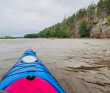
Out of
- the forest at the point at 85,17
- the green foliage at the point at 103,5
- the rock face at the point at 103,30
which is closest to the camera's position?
the rock face at the point at 103,30

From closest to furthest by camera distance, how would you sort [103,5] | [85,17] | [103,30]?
1. [103,30]
2. [103,5]
3. [85,17]

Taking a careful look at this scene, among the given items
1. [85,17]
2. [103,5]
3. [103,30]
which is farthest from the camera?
[85,17]

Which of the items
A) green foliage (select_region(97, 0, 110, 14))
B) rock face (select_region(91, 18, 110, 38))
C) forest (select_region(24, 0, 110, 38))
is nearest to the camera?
rock face (select_region(91, 18, 110, 38))

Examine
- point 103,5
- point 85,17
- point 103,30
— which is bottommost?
point 103,30

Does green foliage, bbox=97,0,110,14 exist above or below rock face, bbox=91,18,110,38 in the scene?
above

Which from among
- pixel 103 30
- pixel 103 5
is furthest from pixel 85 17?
pixel 103 30

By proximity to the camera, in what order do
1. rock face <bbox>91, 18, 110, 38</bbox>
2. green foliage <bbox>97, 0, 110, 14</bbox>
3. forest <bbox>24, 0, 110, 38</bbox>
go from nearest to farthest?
1. rock face <bbox>91, 18, 110, 38</bbox>
2. green foliage <bbox>97, 0, 110, 14</bbox>
3. forest <bbox>24, 0, 110, 38</bbox>

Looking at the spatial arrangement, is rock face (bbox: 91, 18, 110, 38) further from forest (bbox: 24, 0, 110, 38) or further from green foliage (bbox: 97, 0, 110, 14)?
green foliage (bbox: 97, 0, 110, 14)

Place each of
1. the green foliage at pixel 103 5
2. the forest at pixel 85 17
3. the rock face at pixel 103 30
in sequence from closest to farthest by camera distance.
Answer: the rock face at pixel 103 30 < the green foliage at pixel 103 5 < the forest at pixel 85 17

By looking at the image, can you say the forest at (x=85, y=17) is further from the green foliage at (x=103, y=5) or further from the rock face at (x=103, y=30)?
the rock face at (x=103, y=30)

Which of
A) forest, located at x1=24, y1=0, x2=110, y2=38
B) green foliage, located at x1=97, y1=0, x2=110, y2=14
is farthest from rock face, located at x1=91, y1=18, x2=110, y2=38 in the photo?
green foliage, located at x1=97, y1=0, x2=110, y2=14

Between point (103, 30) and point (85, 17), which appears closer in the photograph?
Result: point (103, 30)

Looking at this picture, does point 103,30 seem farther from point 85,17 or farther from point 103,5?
point 85,17

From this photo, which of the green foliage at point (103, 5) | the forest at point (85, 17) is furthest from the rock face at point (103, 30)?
the green foliage at point (103, 5)
